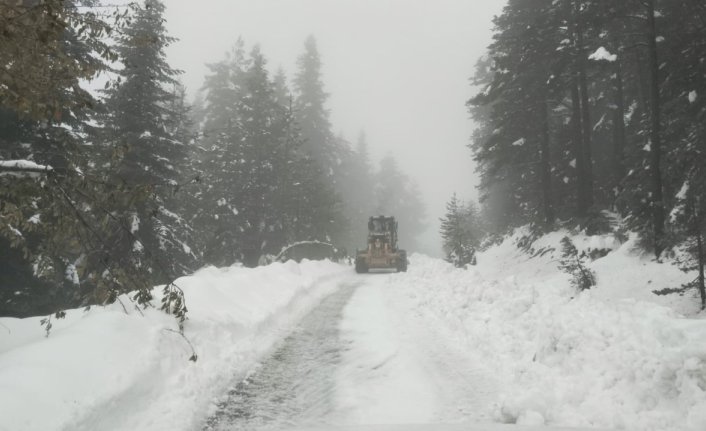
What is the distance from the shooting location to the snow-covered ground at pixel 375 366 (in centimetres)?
443

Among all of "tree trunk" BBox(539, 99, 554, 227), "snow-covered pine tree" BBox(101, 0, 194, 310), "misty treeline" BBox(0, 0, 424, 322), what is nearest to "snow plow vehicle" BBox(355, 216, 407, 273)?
"misty treeline" BBox(0, 0, 424, 322)

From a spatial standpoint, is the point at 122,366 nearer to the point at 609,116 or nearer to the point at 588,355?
the point at 588,355

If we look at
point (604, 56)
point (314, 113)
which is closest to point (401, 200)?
point (314, 113)

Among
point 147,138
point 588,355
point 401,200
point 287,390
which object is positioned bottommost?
point 287,390

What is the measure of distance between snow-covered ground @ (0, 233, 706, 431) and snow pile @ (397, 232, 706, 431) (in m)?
0.02

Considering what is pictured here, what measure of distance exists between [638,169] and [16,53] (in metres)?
14.3

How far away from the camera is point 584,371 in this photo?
536 cm

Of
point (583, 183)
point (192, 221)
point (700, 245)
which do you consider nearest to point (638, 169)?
point (583, 183)

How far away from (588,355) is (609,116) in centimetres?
2240

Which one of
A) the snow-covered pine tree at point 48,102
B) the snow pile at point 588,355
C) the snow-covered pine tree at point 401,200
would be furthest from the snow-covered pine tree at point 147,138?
the snow-covered pine tree at point 401,200

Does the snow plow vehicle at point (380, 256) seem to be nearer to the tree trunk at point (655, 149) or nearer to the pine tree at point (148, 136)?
the pine tree at point (148, 136)

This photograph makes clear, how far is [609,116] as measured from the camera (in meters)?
24.6

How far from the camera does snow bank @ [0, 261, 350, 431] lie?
4191 millimetres

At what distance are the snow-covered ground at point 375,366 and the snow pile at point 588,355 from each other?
17 millimetres
